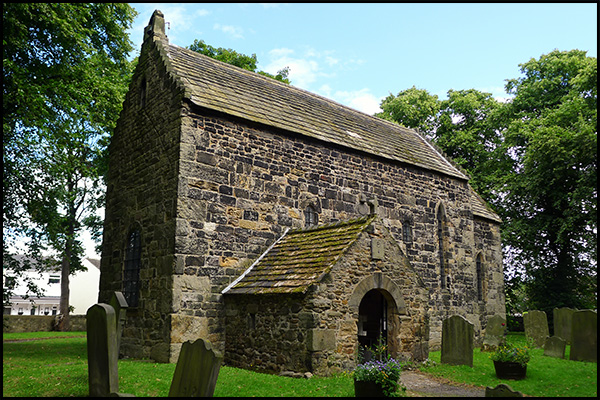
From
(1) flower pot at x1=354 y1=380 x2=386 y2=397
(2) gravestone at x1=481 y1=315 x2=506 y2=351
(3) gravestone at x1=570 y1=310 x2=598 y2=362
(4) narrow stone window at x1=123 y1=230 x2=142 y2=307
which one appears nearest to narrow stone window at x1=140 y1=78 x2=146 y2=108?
(4) narrow stone window at x1=123 y1=230 x2=142 y2=307

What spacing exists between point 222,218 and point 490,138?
83.8 feet

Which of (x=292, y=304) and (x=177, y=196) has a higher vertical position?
(x=177, y=196)

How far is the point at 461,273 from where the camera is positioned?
19.4 metres

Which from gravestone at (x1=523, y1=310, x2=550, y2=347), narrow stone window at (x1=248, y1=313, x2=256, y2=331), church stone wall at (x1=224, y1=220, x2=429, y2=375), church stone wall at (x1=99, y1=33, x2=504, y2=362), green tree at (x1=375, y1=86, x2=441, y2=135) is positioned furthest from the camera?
green tree at (x1=375, y1=86, x2=441, y2=135)

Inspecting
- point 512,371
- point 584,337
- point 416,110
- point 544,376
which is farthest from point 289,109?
point 416,110

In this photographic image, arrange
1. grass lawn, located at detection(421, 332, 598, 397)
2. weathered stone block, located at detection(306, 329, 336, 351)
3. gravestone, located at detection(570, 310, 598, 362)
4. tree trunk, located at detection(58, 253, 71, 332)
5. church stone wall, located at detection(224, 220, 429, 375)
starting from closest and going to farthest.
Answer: grass lawn, located at detection(421, 332, 598, 397)
weathered stone block, located at detection(306, 329, 336, 351)
church stone wall, located at detection(224, 220, 429, 375)
gravestone, located at detection(570, 310, 598, 362)
tree trunk, located at detection(58, 253, 71, 332)

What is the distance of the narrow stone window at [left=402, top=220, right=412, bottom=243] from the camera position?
680 inches

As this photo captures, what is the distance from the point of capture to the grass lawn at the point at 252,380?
8.59 meters

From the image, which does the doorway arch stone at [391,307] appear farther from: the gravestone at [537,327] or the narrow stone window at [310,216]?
the gravestone at [537,327]

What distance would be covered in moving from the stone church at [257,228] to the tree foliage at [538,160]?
7.87 meters

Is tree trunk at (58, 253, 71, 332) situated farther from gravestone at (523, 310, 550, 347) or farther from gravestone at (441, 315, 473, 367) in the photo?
gravestone at (523, 310, 550, 347)

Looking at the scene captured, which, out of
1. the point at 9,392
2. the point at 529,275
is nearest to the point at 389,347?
the point at 9,392

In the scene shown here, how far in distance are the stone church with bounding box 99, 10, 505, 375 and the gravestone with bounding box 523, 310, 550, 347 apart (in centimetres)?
288

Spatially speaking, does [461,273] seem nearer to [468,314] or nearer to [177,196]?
[468,314]
